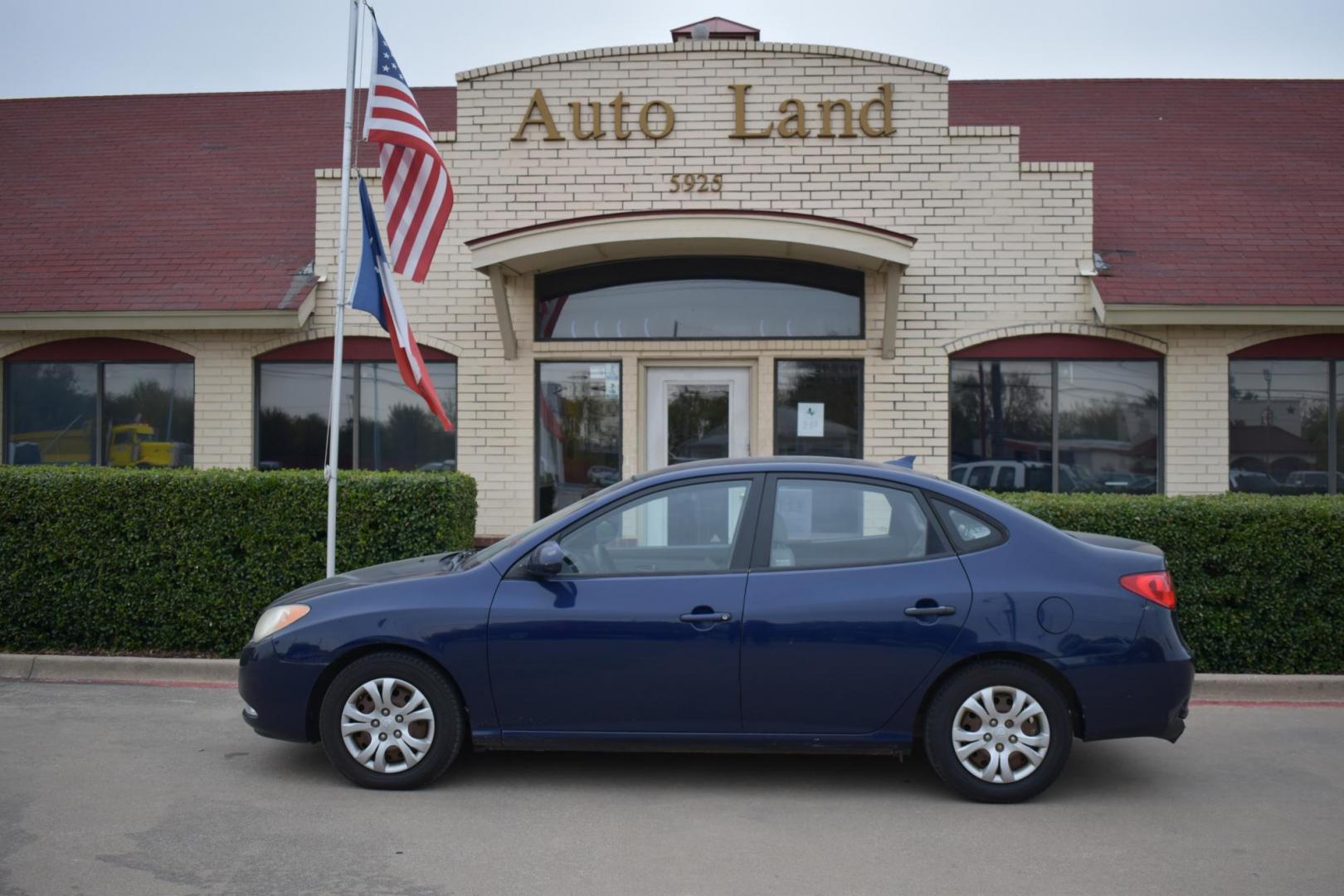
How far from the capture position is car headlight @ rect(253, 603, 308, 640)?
5.69m

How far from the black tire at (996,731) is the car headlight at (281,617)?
119 inches

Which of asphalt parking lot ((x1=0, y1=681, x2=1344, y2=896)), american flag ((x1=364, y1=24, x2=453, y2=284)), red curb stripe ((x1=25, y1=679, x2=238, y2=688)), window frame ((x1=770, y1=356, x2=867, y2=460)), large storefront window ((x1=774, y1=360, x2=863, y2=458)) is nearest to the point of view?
asphalt parking lot ((x1=0, y1=681, x2=1344, y2=896))

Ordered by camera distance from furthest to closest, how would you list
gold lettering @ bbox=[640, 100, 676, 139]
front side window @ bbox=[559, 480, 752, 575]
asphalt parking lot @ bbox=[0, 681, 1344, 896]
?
1. gold lettering @ bbox=[640, 100, 676, 139]
2. front side window @ bbox=[559, 480, 752, 575]
3. asphalt parking lot @ bbox=[0, 681, 1344, 896]

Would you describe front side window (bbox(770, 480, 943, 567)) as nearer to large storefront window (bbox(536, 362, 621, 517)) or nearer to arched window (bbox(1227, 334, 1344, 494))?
large storefront window (bbox(536, 362, 621, 517))

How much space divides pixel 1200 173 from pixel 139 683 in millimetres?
11617

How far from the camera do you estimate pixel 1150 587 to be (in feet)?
18.1

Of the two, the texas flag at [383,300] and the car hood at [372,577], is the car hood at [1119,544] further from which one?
the texas flag at [383,300]

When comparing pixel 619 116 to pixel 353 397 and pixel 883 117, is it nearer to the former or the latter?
pixel 883 117

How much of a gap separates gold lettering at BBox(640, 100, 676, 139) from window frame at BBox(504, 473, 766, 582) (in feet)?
20.8

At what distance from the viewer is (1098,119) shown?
571 inches

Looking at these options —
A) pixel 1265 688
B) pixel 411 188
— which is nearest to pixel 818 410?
pixel 411 188

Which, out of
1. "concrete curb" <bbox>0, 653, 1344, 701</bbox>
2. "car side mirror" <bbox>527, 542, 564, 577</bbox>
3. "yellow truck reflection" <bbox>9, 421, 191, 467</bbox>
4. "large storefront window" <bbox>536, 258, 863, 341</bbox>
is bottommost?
"concrete curb" <bbox>0, 653, 1344, 701</bbox>

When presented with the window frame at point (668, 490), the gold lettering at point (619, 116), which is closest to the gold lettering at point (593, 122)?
the gold lettering at point (619, 116)

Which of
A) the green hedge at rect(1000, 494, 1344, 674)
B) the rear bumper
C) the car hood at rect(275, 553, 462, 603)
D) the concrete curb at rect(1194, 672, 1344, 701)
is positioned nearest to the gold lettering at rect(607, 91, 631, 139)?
the green hedge at rect(1000, 494, 1344, 674)
